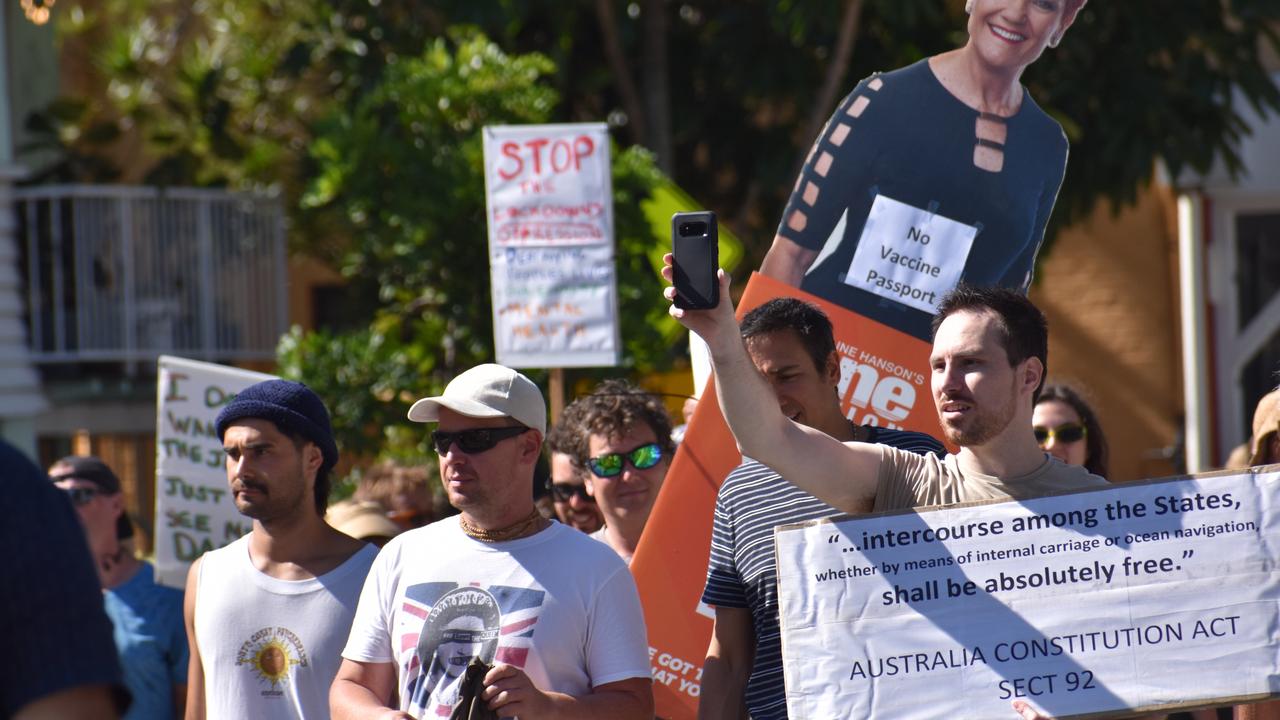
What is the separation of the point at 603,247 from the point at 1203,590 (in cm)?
378

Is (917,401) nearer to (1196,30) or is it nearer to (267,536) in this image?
(267,536)

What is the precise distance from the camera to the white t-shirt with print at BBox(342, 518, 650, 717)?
141 inches

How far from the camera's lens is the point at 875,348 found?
473 cm

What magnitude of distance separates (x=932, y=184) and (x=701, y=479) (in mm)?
1080

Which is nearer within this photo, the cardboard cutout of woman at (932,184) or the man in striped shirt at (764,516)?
the man in striped shirt at (764,516)

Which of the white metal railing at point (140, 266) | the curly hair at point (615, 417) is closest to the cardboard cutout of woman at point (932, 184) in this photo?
the curly hair at point (615, 417)

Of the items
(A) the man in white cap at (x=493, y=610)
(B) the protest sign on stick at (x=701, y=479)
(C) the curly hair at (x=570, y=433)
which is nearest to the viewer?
(A) the man in white cap at (x=493, y=610)

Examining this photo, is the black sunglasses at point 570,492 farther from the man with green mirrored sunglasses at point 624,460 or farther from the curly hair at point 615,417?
the man with green mirrored sunglasses at point 624,460

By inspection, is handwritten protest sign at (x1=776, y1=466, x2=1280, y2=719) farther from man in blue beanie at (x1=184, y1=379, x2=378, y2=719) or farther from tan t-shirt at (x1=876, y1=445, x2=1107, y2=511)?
man in blue beanie at (x1=184, y1=379, x2=378, y2=719)

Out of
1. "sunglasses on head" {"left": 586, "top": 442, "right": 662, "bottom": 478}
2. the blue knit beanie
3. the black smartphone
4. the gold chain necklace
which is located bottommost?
the gold chain necklace

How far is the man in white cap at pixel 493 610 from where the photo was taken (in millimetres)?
3580

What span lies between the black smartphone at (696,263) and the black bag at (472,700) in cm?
94

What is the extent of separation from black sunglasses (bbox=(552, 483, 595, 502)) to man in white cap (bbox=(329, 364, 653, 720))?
165 centimetres

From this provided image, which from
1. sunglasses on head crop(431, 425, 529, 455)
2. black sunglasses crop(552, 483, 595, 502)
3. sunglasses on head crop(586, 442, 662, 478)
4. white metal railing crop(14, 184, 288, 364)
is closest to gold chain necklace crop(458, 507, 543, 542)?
sunglasses on head crop(431, 425, 529, 455)
